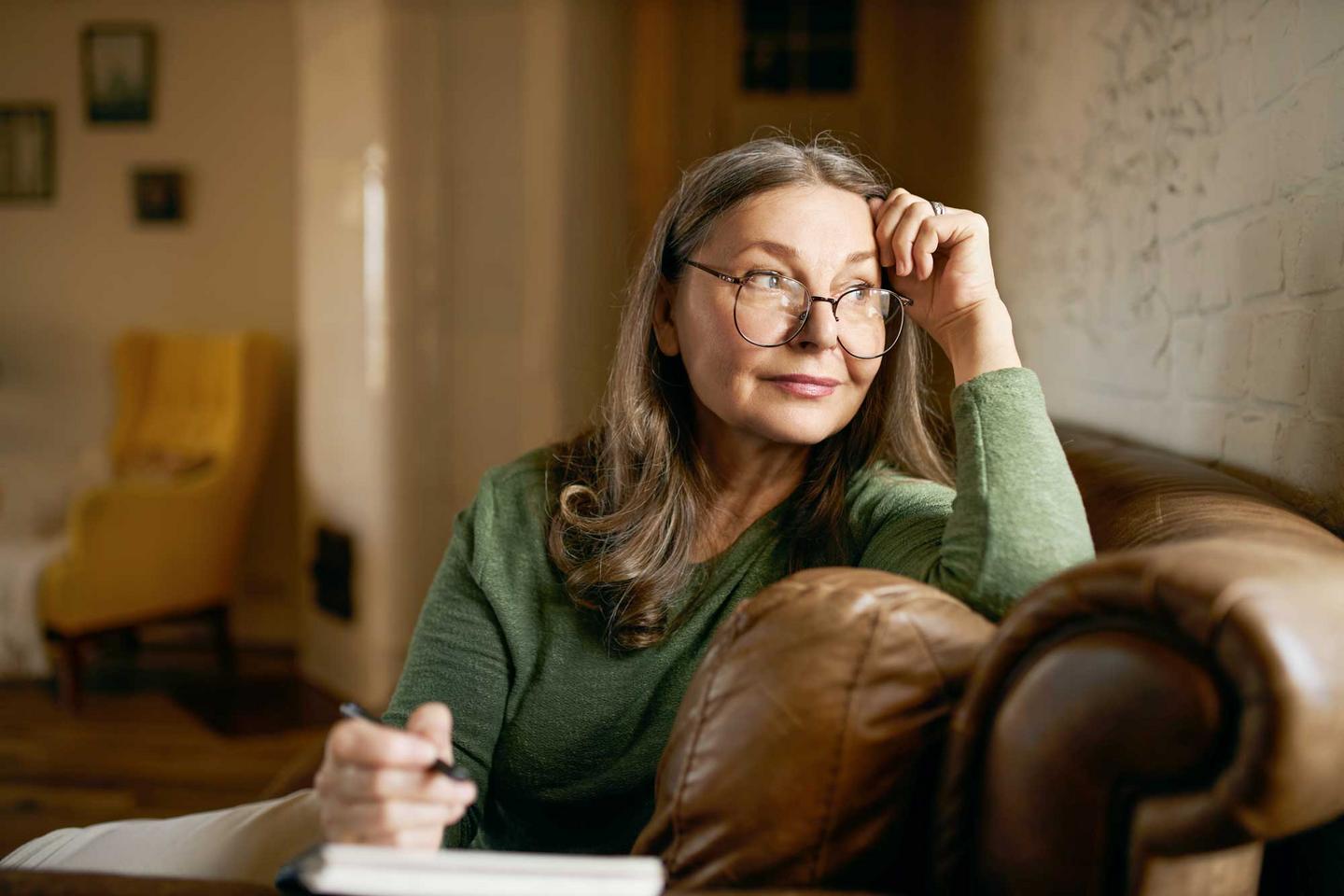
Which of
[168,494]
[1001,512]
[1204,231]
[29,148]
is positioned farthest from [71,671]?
[1204,231]

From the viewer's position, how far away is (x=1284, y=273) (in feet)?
3.51

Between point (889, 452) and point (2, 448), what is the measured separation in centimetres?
427

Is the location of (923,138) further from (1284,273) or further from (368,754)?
(368,754)

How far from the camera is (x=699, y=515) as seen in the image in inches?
46.9

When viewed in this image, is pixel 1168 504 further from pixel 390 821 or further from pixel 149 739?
pixel 149 739

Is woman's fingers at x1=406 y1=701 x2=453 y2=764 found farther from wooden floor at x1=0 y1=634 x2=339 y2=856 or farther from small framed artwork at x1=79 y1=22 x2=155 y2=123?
small framed artwork at x1=79 y1=22 x2=155 y2=123

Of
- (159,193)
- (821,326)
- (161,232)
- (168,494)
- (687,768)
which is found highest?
(159,193)

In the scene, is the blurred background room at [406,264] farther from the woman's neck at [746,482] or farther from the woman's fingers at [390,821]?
the woman's fingers at [390,821]

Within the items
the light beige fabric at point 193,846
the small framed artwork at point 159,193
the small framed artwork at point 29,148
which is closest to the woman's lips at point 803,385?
the light beige fabric at point 193,846

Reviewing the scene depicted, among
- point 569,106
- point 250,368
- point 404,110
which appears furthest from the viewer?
point 250,368

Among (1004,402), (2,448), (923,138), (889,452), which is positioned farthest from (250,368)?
(1004,402)

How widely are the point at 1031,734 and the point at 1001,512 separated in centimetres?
32

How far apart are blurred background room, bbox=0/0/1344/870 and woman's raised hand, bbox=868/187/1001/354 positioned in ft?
0.90

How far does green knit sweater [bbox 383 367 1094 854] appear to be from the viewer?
1068mm
